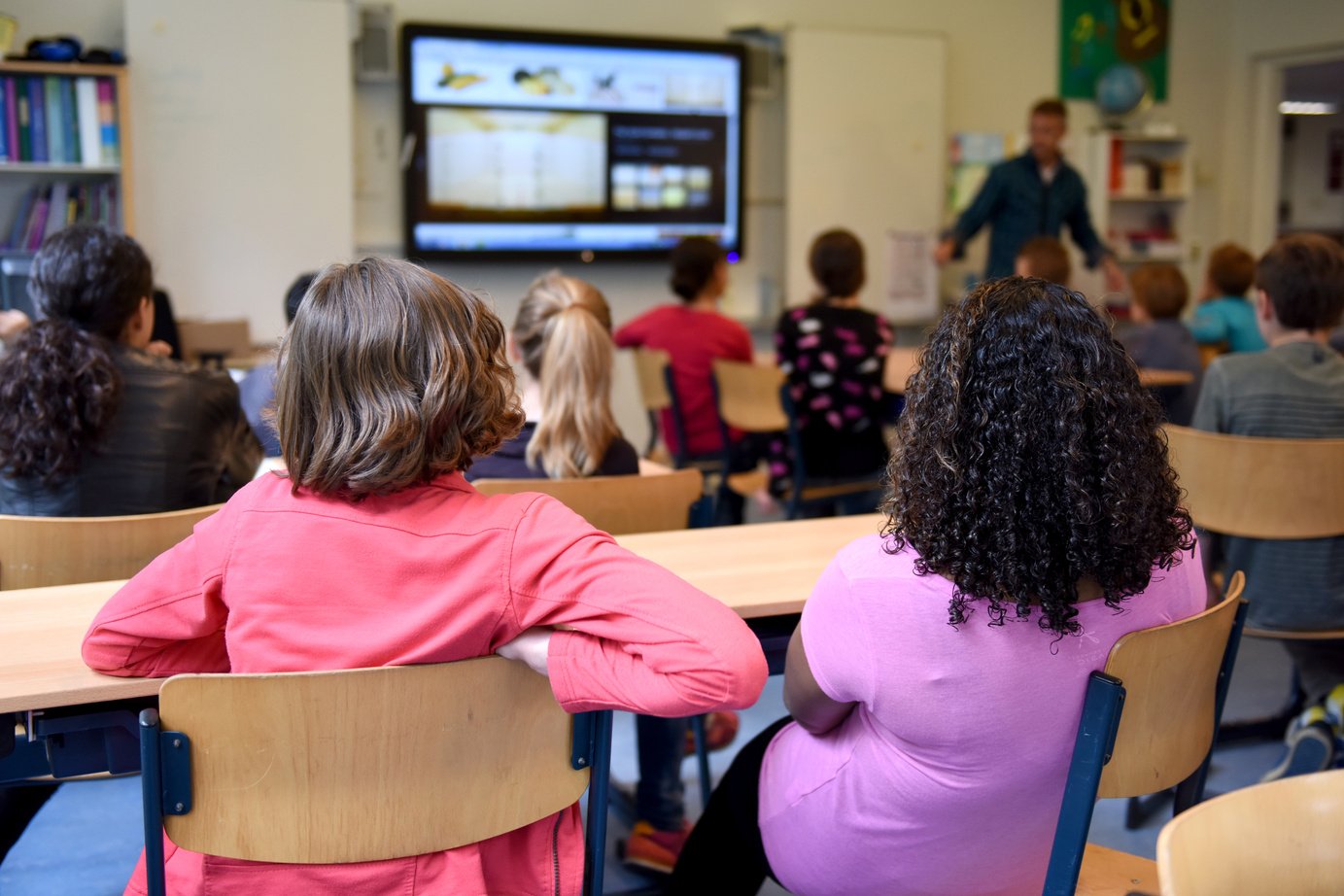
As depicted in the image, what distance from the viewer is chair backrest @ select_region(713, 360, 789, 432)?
13.0ft

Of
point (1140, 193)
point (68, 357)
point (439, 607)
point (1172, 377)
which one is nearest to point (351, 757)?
point (439, 607)

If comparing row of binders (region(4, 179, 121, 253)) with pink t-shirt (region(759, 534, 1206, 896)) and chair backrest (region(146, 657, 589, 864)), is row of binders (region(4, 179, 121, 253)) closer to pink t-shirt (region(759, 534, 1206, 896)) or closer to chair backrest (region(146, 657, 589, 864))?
chair backrest (region(146, 657, 589, 864))

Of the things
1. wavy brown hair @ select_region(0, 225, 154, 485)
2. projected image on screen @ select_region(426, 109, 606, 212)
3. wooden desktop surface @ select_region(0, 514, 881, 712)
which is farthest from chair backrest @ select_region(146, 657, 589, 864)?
projected image on screen @ select_region(426, 109, 606, 212)

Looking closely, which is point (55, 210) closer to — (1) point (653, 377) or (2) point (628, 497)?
(1) point (653, 377)

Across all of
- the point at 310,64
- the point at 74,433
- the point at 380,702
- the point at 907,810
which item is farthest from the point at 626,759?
the point at 310,64

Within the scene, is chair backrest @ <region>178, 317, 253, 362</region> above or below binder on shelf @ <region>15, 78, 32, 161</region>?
below

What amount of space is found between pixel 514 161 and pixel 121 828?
12.5ft

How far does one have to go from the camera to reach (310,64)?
5.27 m

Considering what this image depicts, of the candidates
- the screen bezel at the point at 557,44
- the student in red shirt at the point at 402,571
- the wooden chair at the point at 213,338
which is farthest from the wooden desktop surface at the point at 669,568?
the screen bezel at the point at 557,44

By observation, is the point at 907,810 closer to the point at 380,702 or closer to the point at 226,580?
the point at 380,702

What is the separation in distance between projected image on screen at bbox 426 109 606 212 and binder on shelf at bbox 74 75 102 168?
1330mm

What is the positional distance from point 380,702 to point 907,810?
56 centimetres

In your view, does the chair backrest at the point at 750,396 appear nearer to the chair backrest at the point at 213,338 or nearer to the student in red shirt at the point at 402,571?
the chair backrest at the point at 213,338

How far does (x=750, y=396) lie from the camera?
13.2 feet
